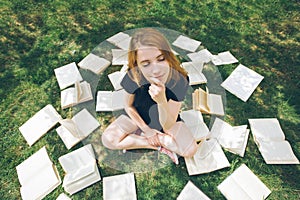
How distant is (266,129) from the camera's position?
3.05 m

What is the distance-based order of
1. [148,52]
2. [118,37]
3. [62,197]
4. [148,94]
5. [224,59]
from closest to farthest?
[148,52] → [148,94] → [62,197] → [224,59] → [118,37]

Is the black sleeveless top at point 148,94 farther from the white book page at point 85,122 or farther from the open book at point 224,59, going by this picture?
the open book at point 224,59

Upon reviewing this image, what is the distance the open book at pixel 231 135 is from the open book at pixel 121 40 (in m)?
1.50

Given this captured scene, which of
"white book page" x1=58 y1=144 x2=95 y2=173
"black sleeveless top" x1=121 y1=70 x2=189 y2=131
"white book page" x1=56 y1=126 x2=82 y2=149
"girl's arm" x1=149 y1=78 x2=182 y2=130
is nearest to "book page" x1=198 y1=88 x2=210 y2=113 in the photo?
"girl's arm" x1=149 y1=78 x2=182 y2=130

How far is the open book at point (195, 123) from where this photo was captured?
9.61 ft

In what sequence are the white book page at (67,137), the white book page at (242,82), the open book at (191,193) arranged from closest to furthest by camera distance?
the open book at (191,193) → the white book page at (67,137) → the white book page at (242,82)

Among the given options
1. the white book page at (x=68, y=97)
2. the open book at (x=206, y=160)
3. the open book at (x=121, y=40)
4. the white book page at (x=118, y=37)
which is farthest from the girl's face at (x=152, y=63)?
the white book page at (x=118, y=37)

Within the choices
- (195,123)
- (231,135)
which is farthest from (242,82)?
(195,123)

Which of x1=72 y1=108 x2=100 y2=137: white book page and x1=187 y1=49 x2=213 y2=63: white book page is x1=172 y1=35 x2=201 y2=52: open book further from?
x1=72 y1=108 x2=100 y2=137: white book page

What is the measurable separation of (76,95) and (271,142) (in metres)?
2.17

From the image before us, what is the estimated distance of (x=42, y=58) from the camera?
12.4ft

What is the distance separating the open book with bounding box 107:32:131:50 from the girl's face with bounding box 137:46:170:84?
4.66ft

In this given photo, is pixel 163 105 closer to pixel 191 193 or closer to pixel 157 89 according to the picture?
pixel 157 89

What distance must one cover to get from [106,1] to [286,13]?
2770 mm
